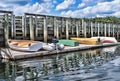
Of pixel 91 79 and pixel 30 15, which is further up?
pixel 30 15

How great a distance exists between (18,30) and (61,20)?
848 cm

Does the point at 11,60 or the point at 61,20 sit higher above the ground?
the point at 61,20

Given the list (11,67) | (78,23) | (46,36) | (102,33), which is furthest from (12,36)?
(102,33)

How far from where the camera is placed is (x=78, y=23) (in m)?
39.5

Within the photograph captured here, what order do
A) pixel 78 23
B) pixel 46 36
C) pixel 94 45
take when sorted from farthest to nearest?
pixel 78 23 < pixel 94 45 < pixel 46 36

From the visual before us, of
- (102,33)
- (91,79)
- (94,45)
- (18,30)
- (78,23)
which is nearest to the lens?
(91,79)

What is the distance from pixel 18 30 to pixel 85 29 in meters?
14.0

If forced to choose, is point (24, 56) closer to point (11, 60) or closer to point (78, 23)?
point (11, 60)

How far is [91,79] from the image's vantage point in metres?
12.8

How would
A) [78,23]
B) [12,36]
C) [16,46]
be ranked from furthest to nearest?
1. [78,23]
2. [12,36]
3. [16,46]

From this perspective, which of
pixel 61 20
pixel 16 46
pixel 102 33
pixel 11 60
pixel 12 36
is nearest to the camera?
pixel 11 60

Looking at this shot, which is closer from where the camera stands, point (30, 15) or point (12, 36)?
point (12, 36)

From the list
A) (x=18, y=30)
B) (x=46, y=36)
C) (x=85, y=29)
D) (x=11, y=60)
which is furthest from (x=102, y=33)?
(x=11, y=60)

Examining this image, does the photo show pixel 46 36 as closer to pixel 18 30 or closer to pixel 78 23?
pixel 18 30
